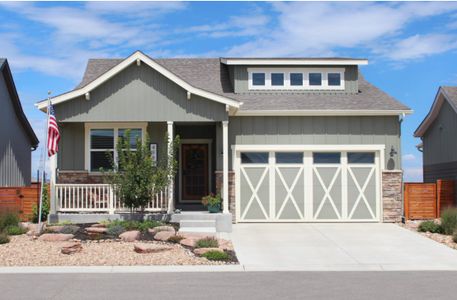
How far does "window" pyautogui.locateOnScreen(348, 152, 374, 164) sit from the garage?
0.40 feet

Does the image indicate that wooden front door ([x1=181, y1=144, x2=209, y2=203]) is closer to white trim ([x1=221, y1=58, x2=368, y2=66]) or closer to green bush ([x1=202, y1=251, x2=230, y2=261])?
white trim ([x1=221, y1=58, x2=368, y2=66])

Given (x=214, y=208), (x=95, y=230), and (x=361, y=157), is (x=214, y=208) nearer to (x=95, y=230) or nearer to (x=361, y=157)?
(x=95, y=230)

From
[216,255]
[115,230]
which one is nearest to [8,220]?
[115,230]

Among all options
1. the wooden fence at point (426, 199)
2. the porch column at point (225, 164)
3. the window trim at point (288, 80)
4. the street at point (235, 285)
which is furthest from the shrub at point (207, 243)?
the window trim at point (288, 80)

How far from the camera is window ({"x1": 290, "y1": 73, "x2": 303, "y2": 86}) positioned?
2241 centimetres

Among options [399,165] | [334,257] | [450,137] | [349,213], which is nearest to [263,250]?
[334,257]

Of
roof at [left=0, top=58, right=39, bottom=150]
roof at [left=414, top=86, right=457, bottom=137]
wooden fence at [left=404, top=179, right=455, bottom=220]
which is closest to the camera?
wooden fence at [left=404, top=179, right=455, bottom=220]

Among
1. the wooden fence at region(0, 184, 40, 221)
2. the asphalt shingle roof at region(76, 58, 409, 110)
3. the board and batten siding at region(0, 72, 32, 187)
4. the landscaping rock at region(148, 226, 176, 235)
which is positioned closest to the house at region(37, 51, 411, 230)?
the asphalt shingle roof at region(76, 58, 409, 110)

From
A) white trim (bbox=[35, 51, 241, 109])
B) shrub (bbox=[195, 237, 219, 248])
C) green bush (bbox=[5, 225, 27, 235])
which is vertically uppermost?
white trim (bbox=[35, 51, 241, 109])

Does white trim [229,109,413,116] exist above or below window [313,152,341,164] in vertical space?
above

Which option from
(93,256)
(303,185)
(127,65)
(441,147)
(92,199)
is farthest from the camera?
(441,147)

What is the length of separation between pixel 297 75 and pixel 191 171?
5322 millimetres

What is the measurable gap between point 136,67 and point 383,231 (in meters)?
9.14

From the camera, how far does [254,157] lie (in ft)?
67.1
